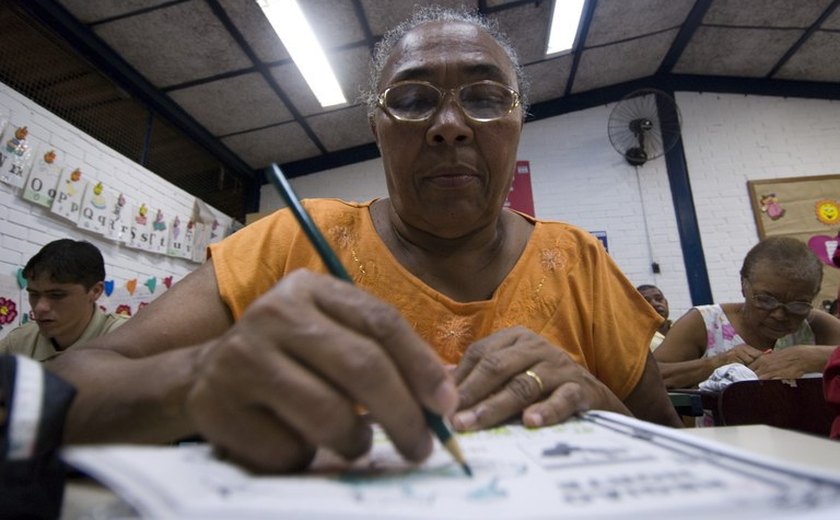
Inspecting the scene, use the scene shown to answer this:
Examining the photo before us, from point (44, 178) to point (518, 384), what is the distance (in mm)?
3155

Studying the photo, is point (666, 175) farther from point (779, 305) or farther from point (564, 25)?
point (779, 305)

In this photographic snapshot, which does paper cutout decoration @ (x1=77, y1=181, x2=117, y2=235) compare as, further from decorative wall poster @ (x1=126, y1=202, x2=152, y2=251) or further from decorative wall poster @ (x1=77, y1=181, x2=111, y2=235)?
decorative wall poster @ (x1=126, y1=202, x2=152, y2=251)

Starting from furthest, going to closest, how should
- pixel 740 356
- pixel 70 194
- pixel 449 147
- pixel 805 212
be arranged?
1. pixel 805 212
2. pixel 70 194
3. pixel 740 356
4. pixel 449 147

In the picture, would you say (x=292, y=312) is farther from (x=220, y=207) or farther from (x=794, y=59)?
(x=794, y=59)

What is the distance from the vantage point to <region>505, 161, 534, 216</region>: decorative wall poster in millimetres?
4820

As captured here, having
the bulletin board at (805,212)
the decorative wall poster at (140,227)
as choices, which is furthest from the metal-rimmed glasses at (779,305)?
the decorative wall poster at (140,227)

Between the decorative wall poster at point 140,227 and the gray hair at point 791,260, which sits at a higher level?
the decorative wall poster at point 140,227

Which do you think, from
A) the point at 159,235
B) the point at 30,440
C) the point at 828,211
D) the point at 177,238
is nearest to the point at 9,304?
the point at 159,235

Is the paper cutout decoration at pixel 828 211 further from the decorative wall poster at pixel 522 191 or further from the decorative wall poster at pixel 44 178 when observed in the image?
the decorative wall poster at pixel 44 178

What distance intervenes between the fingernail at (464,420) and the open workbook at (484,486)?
13cm

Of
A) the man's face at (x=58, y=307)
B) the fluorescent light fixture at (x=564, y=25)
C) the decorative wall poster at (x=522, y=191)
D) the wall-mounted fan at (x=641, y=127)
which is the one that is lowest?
the man's face at (x=58, y=307)

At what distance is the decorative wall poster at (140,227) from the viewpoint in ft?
11.3

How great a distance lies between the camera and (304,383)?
1.07 ft

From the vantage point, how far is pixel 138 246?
3484mm
